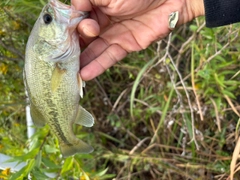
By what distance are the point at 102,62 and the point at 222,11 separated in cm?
69

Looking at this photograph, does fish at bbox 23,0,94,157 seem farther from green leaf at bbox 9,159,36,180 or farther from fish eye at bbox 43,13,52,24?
green leaf at bbox 9,159,36,180

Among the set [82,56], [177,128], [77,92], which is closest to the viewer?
[77,92]

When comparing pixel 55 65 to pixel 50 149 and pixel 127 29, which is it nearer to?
pixel 127 29

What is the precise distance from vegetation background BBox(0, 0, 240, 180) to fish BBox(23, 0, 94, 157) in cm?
38

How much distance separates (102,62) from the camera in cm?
182

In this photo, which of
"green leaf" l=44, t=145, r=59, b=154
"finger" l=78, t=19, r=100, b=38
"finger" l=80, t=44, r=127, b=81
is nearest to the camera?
"finger" l=78, t=19, r=100, b=38

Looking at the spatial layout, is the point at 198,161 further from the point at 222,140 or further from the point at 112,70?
the point at 112,70

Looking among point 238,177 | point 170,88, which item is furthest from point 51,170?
point 238,177

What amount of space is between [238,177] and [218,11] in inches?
44.9

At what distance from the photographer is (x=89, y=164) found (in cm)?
262

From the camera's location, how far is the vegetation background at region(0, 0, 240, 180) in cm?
214

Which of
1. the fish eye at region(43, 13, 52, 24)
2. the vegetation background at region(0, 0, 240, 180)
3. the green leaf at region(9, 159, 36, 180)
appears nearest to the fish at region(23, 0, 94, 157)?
the fish eye at region(43, 13, 52, 24)

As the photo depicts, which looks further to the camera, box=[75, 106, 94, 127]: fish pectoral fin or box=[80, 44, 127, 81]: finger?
box=[75, 106, 94, 127]: fish pectoral fin

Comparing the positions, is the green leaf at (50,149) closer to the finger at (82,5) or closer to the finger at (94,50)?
the finger at (94,50)
